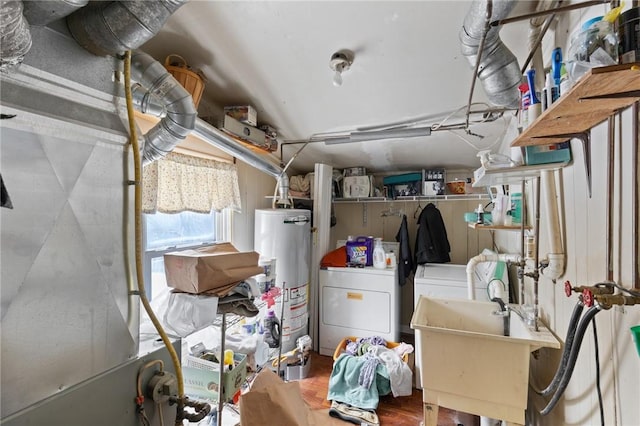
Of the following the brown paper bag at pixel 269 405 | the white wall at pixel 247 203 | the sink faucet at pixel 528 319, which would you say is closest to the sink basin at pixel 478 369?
the sink faucet at pixel 528 319

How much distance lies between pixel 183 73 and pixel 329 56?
81 centimetres

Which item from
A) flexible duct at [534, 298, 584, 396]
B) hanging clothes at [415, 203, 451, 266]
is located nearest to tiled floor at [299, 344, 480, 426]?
hanging clothes at [415, 203, 451, 266]

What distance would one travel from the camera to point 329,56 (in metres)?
1.49

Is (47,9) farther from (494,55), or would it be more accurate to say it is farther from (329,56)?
(494,55)

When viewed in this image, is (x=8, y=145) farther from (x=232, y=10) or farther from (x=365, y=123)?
(x=365, y=123)

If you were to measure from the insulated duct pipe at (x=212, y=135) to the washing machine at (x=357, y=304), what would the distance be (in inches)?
45.2

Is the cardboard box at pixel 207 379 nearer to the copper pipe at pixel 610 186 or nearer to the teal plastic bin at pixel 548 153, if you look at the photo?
the copper pipe at pixel 610 186

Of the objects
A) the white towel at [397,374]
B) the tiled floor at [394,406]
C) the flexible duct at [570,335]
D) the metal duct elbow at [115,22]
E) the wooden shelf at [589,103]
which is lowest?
the tiled floor at [394,406]

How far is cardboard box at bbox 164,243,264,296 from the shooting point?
47.3 inches

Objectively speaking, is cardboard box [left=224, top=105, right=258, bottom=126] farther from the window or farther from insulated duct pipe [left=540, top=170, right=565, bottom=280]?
insulated duct pipe [left=540, top=170, right=565, bottom=280]

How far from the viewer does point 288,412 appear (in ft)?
4.04

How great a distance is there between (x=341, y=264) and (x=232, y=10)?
239 cm

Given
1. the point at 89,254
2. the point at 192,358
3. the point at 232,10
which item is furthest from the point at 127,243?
the point at 232,10

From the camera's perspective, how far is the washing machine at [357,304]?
2.69 meters
